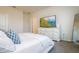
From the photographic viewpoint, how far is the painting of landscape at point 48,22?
2754mm

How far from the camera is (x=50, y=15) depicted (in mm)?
2764

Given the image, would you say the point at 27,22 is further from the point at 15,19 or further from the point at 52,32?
the point at 52,32

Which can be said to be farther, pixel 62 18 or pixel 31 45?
pixel 62 18

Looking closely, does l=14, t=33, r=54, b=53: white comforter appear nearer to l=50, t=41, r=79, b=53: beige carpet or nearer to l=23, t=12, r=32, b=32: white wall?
l=50, t=41, r=79, b=53: beige carpet

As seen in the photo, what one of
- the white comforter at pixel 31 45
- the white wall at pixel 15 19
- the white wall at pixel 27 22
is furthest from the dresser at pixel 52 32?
Answer: the white wall at pixel 15 19

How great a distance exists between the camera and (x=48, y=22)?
2.80m

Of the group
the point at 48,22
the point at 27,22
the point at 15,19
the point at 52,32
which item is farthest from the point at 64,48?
the point at 15,19

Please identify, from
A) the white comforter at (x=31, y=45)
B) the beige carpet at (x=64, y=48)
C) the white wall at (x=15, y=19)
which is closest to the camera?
the white comforter at (x=31, y=45)

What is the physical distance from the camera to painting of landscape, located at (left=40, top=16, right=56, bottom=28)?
2754 millimetres

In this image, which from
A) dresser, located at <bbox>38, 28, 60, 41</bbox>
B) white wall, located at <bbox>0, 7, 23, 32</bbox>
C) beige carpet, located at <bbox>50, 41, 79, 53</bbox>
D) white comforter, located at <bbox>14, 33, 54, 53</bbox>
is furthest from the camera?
dresser, located at <bbox>38, 28, 60, 41</bbox>

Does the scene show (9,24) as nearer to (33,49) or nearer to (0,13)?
(0,13)

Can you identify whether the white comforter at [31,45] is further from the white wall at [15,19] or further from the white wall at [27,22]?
the white wall at [15,19]

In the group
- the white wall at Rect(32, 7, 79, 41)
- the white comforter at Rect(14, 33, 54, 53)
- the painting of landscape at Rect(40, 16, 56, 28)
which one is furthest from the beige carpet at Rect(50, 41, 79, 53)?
the painting of landscape at Rect(40, 16, 56, 28)

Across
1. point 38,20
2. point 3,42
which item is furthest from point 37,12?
point 3,42
